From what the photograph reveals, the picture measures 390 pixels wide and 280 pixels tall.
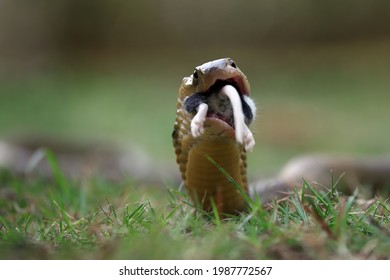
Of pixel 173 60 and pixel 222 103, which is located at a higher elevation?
pixel 222 103

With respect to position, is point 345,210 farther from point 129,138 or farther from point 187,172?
point 129,138

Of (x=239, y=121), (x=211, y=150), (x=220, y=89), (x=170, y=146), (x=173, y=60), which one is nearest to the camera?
(x=239, y=121)

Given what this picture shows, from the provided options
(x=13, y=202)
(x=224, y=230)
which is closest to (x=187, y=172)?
(x=224, y=230)

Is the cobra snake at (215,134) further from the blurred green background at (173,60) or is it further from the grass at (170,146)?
the blurred green background at (173,60)

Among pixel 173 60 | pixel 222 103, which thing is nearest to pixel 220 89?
pixel 222 103

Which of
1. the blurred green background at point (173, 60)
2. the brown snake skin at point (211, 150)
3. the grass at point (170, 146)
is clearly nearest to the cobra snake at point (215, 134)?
the brown snake skin at point (211, 150)

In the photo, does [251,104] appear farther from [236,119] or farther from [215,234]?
[215,234]
